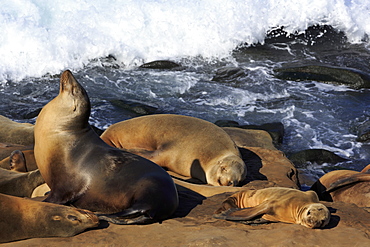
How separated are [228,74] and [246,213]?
33.7 ft

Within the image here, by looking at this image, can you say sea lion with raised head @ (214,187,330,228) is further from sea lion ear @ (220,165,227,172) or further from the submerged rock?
the submerged rock

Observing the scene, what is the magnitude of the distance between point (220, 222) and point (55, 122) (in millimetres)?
1653

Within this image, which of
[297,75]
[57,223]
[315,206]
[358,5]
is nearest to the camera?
[57,223]

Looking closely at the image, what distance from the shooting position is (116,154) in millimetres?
4387

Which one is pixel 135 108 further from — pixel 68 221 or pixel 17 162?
pixel 68 221

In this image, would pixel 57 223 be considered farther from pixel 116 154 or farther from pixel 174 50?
pixel 174 50

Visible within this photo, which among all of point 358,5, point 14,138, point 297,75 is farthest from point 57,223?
point 358,5

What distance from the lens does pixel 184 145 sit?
21.1ft

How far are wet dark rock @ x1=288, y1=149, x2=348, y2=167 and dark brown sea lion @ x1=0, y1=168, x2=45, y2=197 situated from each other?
4.76m

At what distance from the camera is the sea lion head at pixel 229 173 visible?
5.86m

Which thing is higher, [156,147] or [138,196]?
[138,196]

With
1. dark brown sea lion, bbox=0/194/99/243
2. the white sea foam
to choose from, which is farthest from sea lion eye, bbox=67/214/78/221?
the white sea foam

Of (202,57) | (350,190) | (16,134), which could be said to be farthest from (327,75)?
(16,134)

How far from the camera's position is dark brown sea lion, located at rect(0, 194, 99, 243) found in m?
3.50
